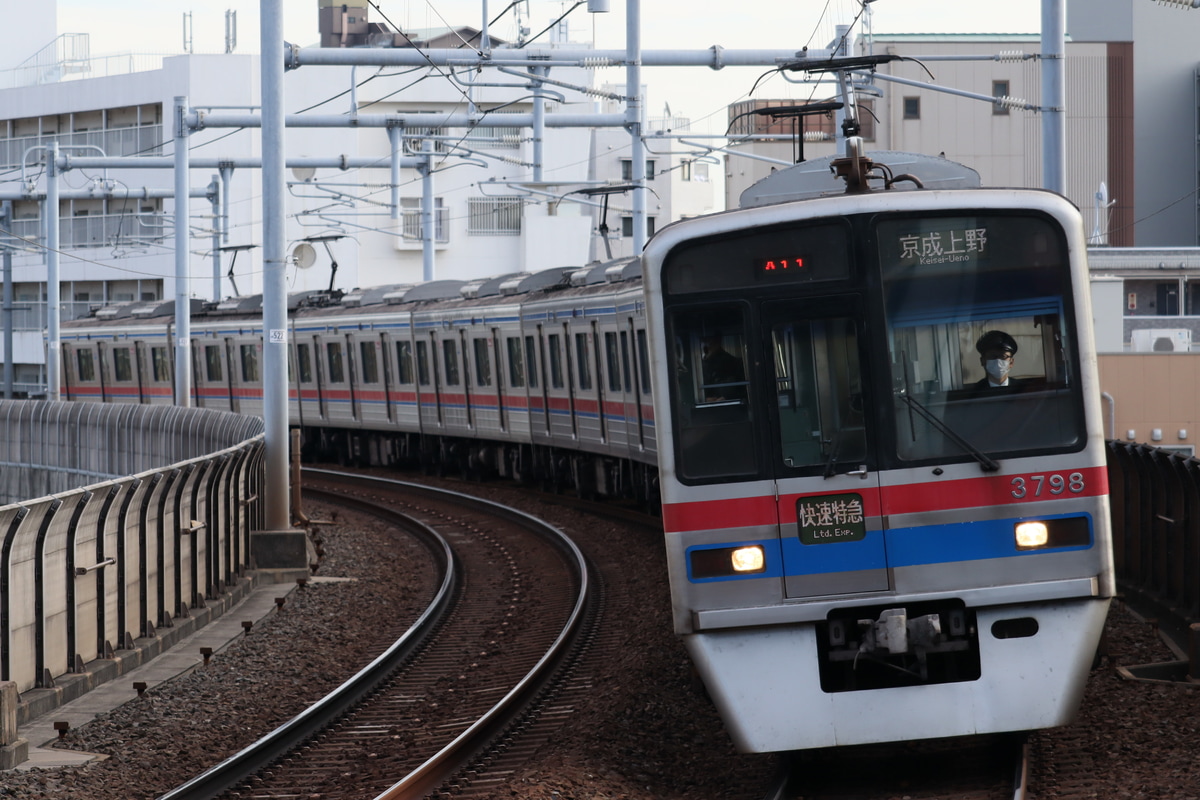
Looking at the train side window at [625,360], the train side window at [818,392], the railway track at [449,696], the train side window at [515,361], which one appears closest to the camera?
the train side window at [818,392]

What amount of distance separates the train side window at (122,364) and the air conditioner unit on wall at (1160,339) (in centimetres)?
2073

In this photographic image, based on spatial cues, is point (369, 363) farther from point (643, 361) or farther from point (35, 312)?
point (35, 312)

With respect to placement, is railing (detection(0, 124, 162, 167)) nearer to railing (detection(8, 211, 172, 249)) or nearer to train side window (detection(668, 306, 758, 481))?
railing (detection(8, 211, 172, 249))

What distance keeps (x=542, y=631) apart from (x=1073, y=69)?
43992 millimetres

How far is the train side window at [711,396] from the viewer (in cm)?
686

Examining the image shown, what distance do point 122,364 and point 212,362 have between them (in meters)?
3.96

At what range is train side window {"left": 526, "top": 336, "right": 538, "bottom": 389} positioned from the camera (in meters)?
21.3

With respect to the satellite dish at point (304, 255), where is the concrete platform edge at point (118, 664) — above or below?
below

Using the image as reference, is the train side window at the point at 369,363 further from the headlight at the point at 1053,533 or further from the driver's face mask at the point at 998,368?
the headlight at the point at 1053,533

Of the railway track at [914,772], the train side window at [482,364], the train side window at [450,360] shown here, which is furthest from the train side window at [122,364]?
the railway track at [914,772]

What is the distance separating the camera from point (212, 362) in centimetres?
3203

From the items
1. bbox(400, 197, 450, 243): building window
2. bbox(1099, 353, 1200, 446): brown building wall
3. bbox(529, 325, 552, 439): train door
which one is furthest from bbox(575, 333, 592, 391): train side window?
bbox(400, 197, 450, 243): building window

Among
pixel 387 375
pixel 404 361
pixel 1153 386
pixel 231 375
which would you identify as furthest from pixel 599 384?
pixel 231 375

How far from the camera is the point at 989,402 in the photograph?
675 centimetres
